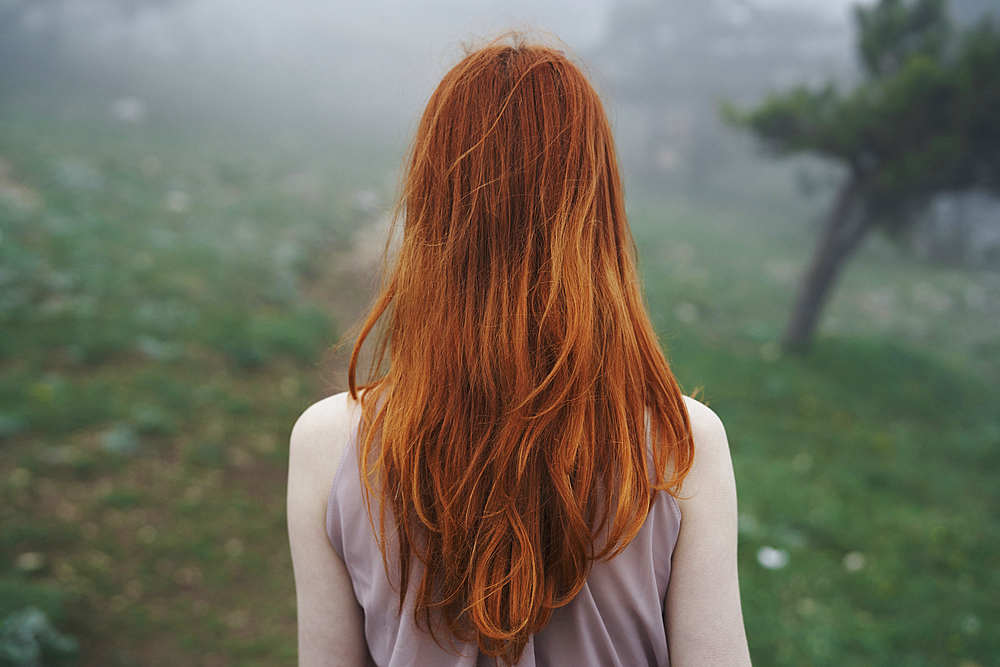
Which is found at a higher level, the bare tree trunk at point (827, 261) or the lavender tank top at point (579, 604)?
the lavender tank top at point (579, 604)

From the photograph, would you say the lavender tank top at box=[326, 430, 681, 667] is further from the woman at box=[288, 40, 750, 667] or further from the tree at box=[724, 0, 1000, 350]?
the tree at box=[724, 0, 1000, 350]

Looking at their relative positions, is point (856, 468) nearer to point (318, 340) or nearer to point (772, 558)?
point (772, 558)

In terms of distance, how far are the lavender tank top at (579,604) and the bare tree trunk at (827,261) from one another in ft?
19.7

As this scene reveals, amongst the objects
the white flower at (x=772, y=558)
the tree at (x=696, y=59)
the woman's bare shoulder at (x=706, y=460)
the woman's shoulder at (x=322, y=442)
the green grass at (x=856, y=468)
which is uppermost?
the tree at (x=696, y=59)

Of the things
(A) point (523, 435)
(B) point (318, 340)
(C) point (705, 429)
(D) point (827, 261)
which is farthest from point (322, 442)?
(D) point (827, 261)

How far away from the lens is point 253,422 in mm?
4043

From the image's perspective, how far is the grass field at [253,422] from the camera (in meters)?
2.80

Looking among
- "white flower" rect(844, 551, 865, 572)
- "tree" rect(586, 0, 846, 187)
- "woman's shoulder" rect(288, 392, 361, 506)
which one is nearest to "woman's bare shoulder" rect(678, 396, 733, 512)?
"woman's shoulder" rect(288, 392, 361, 506)

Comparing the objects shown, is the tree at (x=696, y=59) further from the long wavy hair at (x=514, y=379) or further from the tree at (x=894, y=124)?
the long wavy hair at (x=514, y=379)

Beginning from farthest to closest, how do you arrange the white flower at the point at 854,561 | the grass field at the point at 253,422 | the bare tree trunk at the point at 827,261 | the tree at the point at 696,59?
the tree at the point at 696,59, the bare tree trunk at the point at 827,261, the white flower at the point at 854,561, the grass field at the point at 253,422

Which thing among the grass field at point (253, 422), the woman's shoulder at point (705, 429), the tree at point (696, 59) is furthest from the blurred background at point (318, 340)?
the tree at point (696, 59)

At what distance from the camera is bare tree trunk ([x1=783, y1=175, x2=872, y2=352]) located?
609 cm

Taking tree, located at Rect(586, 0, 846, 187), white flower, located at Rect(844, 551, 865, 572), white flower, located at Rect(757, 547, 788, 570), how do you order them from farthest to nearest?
tree, located at Rect(586, 0, 846, 187)
white flower, located at Rect(844, 551, 865, 572)
white flower, located at Rect(757, 547, 788, 570)

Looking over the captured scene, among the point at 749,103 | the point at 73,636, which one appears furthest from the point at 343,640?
the point at 749,103
